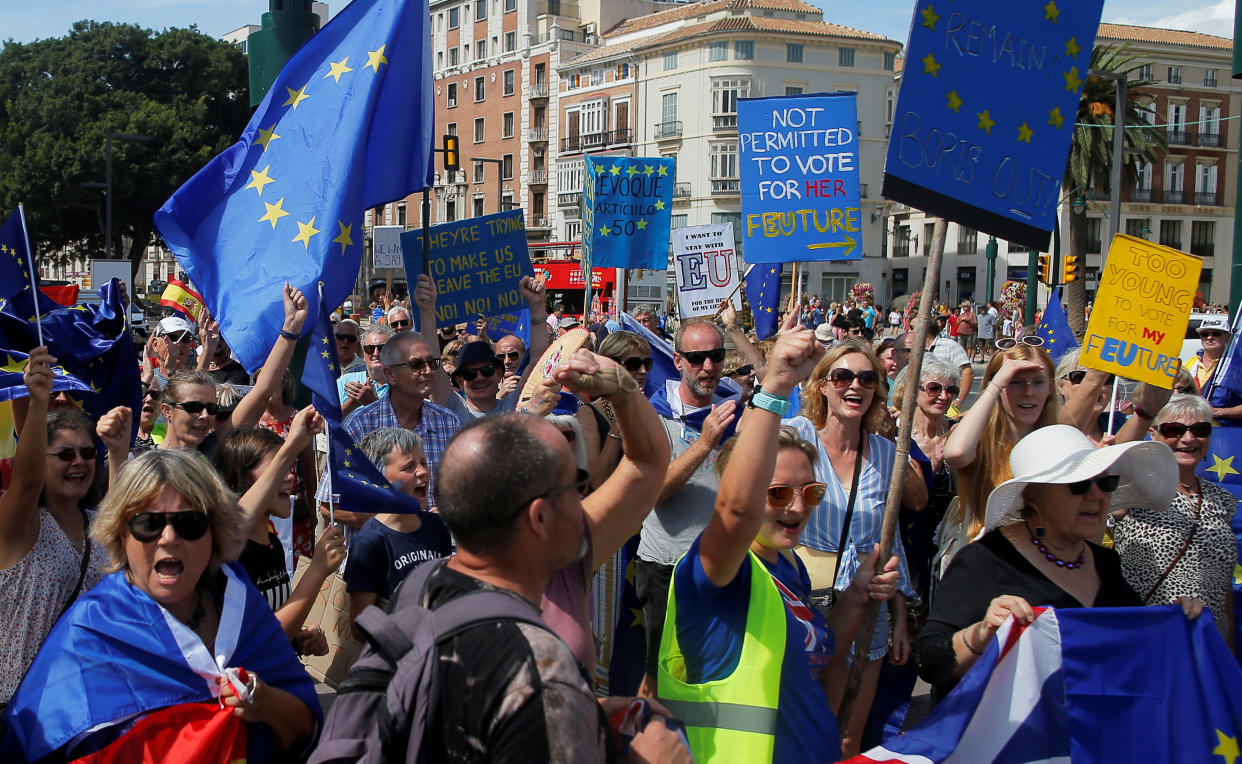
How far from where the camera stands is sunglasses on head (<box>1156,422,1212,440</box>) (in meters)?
4.70

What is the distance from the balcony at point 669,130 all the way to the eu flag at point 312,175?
60.5 meters

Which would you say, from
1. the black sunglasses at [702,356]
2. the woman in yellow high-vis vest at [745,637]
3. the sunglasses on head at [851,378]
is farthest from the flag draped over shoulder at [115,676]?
the black sunglasses at [702,356]

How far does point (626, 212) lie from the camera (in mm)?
10406

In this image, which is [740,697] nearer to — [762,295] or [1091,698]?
[1091,698]

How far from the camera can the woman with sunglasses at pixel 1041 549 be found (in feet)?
10.5

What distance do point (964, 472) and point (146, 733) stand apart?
9.71 feet

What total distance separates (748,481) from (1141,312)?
3.73 meters

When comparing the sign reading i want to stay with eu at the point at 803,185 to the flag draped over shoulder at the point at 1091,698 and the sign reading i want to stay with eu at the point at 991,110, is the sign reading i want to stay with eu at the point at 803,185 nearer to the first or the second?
the sign reading i want to stay with eu at the point at 991,110

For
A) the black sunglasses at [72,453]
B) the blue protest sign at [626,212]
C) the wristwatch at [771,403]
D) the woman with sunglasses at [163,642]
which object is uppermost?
the blue protest sign at [626,212]

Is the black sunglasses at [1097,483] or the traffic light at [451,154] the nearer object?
the black sunglasses at [1097,483]

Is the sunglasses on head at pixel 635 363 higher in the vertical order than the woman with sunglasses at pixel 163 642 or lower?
higher

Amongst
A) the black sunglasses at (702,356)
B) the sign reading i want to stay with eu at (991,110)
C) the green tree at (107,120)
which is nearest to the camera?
the sign reading i want to stay with eu at (991,110)

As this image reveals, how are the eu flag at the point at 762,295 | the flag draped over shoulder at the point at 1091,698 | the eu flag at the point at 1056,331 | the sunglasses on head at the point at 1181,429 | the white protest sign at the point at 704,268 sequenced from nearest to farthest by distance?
the flag draped over shoulder at the point at 1091,698 → the sunglasses on head at the point at 1181,429 → the eu flag at the point at 1056,331 → the eu flag at the point at 762,295 → the white protest sign at the point at 704,268

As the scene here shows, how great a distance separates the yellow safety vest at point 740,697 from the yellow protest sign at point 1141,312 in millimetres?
3239
